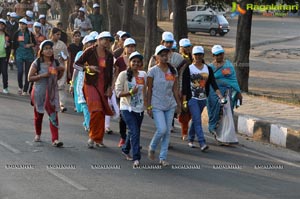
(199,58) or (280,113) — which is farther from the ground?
(199,58)

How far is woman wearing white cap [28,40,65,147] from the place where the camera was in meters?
11.8

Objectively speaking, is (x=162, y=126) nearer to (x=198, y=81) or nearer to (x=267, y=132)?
(x=198, y=81)

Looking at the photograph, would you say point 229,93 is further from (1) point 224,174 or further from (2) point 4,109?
(2) point 4,109

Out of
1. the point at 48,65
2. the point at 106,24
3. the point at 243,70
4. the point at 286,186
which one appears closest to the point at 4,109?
the point at 48,65

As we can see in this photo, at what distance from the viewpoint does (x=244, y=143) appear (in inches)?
506

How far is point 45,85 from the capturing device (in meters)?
11.9

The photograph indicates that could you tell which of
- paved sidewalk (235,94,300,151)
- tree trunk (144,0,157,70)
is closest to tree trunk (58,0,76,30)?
tree trunk (144,0,157,70)

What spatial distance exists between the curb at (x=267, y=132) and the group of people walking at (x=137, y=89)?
34.0 inches

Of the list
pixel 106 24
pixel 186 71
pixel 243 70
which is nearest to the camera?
pixel 186 71

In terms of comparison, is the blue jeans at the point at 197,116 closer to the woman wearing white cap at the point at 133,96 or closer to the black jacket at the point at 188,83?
the black jacket at the point at 188,83

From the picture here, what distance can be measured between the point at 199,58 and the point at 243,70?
7559 mm

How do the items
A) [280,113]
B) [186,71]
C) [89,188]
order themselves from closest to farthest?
1. [89,188]
2. [186,71]
3. [280,113]

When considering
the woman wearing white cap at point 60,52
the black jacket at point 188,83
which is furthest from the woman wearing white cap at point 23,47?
the black jacket at point 188,83

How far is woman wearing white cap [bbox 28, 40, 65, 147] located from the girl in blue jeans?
77.5 inches
